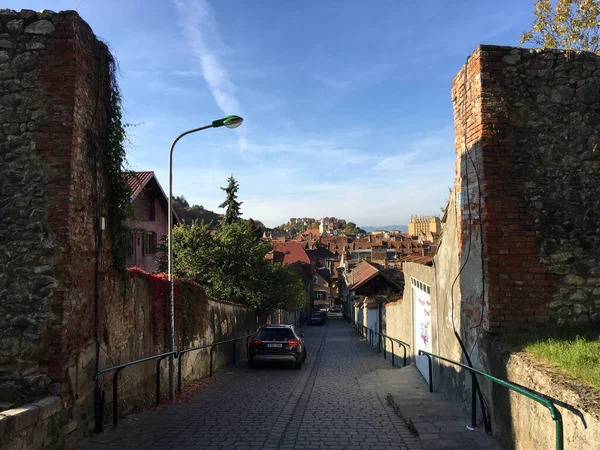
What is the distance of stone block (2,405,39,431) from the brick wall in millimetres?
5769

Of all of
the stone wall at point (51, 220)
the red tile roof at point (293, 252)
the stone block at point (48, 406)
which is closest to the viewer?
the stone block at point (48, 406)

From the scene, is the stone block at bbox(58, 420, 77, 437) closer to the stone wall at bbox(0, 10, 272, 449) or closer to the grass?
the stone wall at bbox(0, 10, 272, 449)

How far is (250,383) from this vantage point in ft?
40.4

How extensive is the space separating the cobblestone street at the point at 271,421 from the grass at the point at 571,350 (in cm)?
204

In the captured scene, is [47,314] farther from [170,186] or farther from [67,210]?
[170,186]

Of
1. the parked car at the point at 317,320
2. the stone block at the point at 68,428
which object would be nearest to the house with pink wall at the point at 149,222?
the stone block at the point at 68,428

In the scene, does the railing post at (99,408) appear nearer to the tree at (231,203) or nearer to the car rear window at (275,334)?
the car rear window at (275,334)

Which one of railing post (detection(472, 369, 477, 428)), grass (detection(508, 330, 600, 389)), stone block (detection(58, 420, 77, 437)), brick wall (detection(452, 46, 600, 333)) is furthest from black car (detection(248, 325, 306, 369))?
grass (detection(508, 330, 600, 389))

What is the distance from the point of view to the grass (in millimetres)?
4273

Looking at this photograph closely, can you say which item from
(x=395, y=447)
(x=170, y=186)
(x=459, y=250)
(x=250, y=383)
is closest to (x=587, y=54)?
(x=459, y=250)

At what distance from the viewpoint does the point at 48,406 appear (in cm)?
528

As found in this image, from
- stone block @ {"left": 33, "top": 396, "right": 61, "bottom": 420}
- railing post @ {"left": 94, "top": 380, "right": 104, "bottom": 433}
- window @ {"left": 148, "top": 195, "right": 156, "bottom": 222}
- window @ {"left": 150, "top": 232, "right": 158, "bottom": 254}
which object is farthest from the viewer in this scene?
window @ {"left": 150, "top": 232, "right": 158, "bottom": 254}

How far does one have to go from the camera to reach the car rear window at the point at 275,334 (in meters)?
15.3

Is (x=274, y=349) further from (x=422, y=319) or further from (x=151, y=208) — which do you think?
(x=151, y=208)
